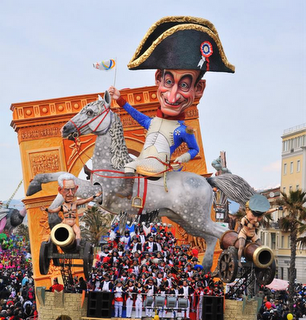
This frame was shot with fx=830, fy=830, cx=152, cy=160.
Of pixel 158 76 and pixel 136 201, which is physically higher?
pixel 158 76

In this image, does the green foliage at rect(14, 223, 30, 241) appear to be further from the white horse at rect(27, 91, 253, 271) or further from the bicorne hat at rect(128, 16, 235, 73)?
the bicorne hat at rect(128, 16, 235, 73)

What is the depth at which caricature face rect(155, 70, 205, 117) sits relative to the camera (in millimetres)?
24094

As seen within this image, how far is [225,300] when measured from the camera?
2205cm

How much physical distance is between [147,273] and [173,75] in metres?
5.88

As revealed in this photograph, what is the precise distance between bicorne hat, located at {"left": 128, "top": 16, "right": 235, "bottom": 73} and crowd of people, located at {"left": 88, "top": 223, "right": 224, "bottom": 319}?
473 cm

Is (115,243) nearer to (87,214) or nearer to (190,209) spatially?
(190,209)

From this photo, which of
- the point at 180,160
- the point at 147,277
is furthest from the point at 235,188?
the point at 147,277

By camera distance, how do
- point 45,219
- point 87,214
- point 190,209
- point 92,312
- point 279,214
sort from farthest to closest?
point 279,214, point 87,214, point 45,219, point 190,209, point 92,312

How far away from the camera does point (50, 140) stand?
2825cm

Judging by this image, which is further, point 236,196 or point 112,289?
point 236,196

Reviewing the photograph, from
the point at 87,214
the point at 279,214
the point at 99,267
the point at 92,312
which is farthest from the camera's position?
the point at 279,214

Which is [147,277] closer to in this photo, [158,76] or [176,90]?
[176,90]

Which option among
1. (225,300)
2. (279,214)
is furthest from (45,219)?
(279,214)

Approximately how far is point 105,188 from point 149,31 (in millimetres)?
4835
